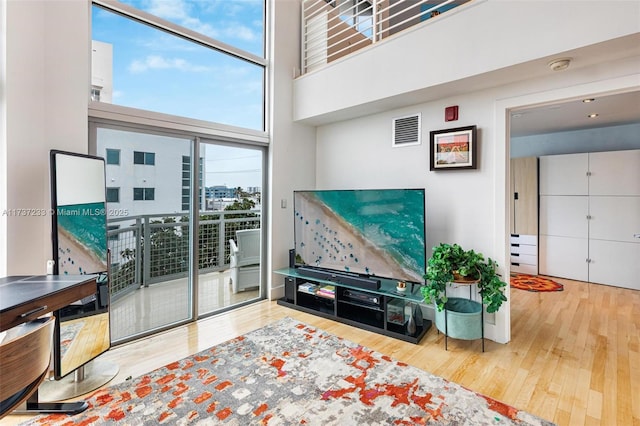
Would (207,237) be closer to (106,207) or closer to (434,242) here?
(106,207)

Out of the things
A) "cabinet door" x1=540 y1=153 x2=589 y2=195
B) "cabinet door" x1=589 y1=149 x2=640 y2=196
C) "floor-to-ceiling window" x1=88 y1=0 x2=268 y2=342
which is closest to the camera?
"floor-to-ceiling window" x1=88 y1=0 x2=268 y2=342

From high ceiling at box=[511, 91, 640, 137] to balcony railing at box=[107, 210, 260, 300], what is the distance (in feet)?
11.2

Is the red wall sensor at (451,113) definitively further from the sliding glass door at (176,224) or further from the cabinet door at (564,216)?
the cabinet door at (564,216)

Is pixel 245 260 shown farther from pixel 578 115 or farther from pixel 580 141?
pixel 580 141

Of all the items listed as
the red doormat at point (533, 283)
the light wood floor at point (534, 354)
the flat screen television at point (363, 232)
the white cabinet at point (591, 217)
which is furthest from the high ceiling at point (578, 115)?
the red doormat at point (533, 283)

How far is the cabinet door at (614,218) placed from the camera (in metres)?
4.25

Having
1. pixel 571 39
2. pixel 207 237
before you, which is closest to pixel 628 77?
pixel 571 39

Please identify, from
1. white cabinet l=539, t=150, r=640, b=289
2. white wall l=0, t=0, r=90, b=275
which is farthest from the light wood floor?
white wall l=0, t=0, r=90, b=275

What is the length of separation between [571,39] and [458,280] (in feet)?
6.10

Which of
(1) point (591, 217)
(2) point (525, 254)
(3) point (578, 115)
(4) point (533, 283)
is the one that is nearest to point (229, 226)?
(4) point (533, 283)

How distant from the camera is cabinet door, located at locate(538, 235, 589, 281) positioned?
184 inches

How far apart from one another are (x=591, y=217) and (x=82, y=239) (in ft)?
20.6

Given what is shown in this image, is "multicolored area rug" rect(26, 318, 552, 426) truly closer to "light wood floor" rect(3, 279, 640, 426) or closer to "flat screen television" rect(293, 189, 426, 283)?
"light wood floor" rect(3, 279, 640, 426)

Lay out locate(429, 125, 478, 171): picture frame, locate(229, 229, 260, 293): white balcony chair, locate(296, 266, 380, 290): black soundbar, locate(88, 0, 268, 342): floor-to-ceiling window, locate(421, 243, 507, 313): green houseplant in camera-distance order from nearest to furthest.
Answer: locate(421, 243, 507, 313): green houseplant < locate(88, 0, 268, 342): floor-to-ceiling window < locate(429, 125, 478, 171): picture frame < locate(296, 266, 380, 290): black soundbar < locate(229, 229, 260, 293): white balcony chair
